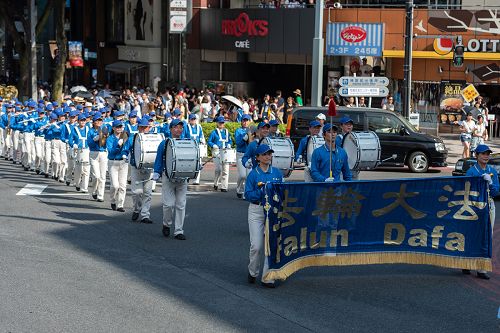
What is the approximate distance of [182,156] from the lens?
1541cm

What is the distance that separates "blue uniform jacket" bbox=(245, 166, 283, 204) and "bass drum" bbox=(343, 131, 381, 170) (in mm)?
5246

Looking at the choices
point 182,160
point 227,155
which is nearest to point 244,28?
point 227,155

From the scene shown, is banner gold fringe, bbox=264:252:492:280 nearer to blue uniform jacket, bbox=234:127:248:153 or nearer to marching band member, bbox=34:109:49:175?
blue uniform jacket, bbox=234:127:248:153

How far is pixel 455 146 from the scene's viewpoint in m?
32.6

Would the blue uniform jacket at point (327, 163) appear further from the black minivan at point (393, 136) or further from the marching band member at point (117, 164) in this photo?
the black minivan at point (393, 136)

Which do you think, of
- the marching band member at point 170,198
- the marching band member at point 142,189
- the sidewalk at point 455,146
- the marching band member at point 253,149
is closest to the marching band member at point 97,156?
the marching band member at point 142,189

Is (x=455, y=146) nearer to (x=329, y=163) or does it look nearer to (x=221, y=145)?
(x=221, y=145)

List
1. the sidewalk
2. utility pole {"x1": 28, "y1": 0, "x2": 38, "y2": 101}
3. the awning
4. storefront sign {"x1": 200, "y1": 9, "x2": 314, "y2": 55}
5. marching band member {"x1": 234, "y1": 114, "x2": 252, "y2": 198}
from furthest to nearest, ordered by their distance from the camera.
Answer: the awning < utility pole {"x1": 28, "y1": 0, "x2": 38, "y2": 101} < storefront sign {"x1": 200, "y1": 9, "x2": 314, "y2": 55} < the sidewalk < marching band member {"x1": 234, "y1": 114, "x2": 252, "y2": 198}

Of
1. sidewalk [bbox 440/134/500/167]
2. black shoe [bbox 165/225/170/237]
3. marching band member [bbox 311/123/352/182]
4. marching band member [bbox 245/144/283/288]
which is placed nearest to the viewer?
marching band member [bbox 245/144/283/288]

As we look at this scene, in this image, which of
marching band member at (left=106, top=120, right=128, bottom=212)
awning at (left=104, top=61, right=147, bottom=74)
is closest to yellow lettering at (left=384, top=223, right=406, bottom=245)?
marching band member at (left=106, top=120, right=128, bottom=212)

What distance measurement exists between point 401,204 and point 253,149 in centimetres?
455

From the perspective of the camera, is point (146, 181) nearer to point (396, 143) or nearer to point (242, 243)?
point (242, 243)

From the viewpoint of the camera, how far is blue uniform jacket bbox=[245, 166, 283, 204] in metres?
12.4

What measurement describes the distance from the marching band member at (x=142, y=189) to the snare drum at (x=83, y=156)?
11.9 feet
